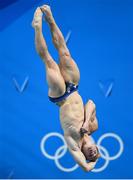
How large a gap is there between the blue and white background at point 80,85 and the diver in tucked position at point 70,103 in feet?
6.52

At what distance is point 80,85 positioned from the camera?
6539 mm

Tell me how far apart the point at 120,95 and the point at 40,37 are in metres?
2.48

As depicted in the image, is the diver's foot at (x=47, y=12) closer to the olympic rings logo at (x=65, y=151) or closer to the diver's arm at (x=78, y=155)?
the diver's arm at (x=78, y=155)

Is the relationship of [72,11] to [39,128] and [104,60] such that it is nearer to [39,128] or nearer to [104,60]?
[104,60]

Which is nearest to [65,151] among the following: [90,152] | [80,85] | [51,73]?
[80,85]

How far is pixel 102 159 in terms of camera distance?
6.57 meters

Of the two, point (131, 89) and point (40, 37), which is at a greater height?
point (40, 37)

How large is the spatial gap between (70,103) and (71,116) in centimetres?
12

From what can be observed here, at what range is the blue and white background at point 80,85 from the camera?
6.48 m

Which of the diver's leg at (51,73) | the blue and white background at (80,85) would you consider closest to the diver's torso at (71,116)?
the diver's leg at (51,73)

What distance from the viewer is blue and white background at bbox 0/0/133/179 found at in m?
6.48

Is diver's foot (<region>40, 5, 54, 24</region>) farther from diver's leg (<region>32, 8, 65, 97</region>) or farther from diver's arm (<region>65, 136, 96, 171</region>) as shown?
diver's arm (<region>65, 136, 96, 171</region>)

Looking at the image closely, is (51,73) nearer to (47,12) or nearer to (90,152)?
(47,12)

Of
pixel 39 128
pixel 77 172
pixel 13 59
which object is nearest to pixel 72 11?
pixel 13 59
